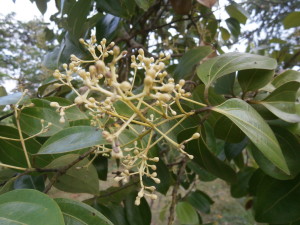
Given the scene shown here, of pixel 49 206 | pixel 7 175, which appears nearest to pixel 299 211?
pixel 49 206

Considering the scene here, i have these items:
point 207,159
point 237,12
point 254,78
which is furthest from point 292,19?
point 207,159

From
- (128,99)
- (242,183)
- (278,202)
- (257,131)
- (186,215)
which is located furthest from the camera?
(242,183)

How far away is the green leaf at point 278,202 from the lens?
2.97 feet

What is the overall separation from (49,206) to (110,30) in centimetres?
90

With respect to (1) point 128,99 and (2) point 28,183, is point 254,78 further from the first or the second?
(2) point 28,183

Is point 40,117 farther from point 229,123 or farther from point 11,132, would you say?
point 229,123

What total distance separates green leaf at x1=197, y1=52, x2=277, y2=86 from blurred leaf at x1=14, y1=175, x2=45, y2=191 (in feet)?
A: 2.09

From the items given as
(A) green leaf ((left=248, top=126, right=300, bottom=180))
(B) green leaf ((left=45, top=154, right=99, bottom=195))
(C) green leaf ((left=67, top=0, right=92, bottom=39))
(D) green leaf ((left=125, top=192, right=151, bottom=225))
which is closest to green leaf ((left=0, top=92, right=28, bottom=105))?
(B) green leaf ((left=45, top=154, right=99, bottom=195))

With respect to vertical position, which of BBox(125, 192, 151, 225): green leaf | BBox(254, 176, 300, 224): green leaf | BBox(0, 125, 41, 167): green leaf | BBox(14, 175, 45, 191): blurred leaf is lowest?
BBox(125, 192, 151, 225): green leaf

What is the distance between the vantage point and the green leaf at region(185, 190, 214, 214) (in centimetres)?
177

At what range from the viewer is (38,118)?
83cm

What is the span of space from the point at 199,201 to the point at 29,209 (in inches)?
58.1

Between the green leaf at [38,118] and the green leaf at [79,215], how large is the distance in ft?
0.82

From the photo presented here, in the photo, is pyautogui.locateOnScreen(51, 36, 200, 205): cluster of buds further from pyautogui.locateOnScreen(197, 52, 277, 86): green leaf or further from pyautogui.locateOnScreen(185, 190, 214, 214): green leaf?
pyautogui.locateOnScreen(185, 190, 214, 214): green leaf
